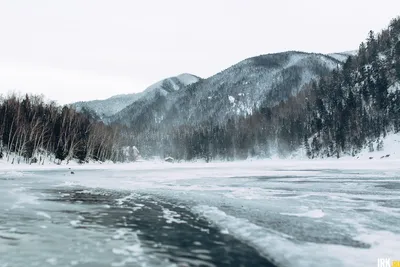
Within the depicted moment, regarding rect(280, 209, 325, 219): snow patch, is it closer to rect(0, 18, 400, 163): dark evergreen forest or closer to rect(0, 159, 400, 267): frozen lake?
rect(0, 159, 400, 267): frozen lake

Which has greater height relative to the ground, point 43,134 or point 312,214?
point 43,134

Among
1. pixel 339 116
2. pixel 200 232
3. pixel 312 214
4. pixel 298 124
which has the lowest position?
pixel 200 232

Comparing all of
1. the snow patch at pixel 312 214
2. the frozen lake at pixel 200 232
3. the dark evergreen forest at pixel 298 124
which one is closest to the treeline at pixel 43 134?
the dark evergreen forest at pixel 298 124

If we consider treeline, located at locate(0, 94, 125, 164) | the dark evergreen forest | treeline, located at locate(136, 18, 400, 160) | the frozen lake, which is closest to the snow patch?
the frozen lake

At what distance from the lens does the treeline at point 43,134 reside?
7931cm

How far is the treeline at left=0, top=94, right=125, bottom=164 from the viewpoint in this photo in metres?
79.3

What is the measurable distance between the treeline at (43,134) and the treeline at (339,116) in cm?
8664

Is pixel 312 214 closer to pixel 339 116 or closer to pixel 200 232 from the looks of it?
pixel 200 232

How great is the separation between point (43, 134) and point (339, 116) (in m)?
116

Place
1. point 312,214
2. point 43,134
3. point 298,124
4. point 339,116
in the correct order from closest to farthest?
point 312,214, point 43,134, point 339,116, point 298,124

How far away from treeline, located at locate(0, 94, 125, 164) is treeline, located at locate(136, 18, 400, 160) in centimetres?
8664

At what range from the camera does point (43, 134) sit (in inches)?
3211

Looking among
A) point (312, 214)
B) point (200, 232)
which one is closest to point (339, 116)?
point (312, 214)

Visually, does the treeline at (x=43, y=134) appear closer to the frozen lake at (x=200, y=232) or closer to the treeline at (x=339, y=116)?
the frozen lake at (x=200, y=232)
